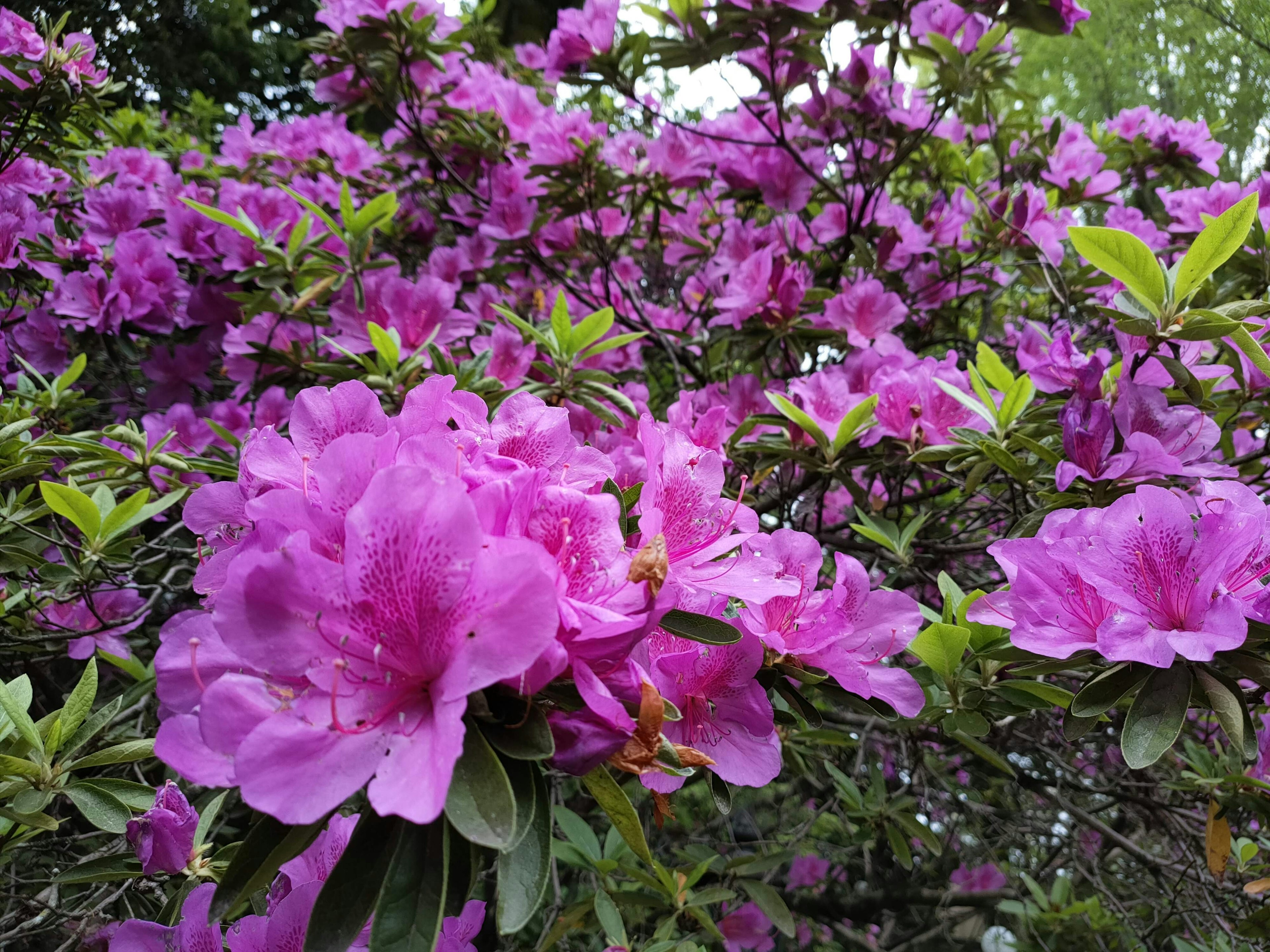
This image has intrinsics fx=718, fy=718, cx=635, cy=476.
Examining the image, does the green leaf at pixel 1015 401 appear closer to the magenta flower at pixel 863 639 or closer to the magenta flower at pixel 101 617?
the magenta flower at pixel 863 639

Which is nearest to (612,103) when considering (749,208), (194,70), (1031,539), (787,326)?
(749,208)

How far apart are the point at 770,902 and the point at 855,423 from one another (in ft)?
3.58

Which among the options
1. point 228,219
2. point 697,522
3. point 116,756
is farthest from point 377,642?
point 228,219

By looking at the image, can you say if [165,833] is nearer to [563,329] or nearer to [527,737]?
[527,737]

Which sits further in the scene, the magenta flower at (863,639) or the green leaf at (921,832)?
the green leaf at (921,832)

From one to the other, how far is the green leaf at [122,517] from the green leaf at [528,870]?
1.07m

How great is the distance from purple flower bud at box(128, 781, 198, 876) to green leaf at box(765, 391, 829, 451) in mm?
1090

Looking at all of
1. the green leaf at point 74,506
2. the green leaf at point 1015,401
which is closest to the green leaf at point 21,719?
the green leaf at point 74,506

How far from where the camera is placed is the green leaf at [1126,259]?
3.32ft

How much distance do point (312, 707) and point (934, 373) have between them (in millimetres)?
1409

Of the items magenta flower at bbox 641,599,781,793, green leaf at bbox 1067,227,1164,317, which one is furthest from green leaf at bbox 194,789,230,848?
green leaf at bbox 1067,227,1164,317

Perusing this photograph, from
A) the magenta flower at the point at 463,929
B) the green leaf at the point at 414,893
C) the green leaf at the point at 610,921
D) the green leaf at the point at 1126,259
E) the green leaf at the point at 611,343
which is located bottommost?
the green leaf at the point at 610,921

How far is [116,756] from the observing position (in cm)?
96

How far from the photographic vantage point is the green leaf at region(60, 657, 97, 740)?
0.97 meters
